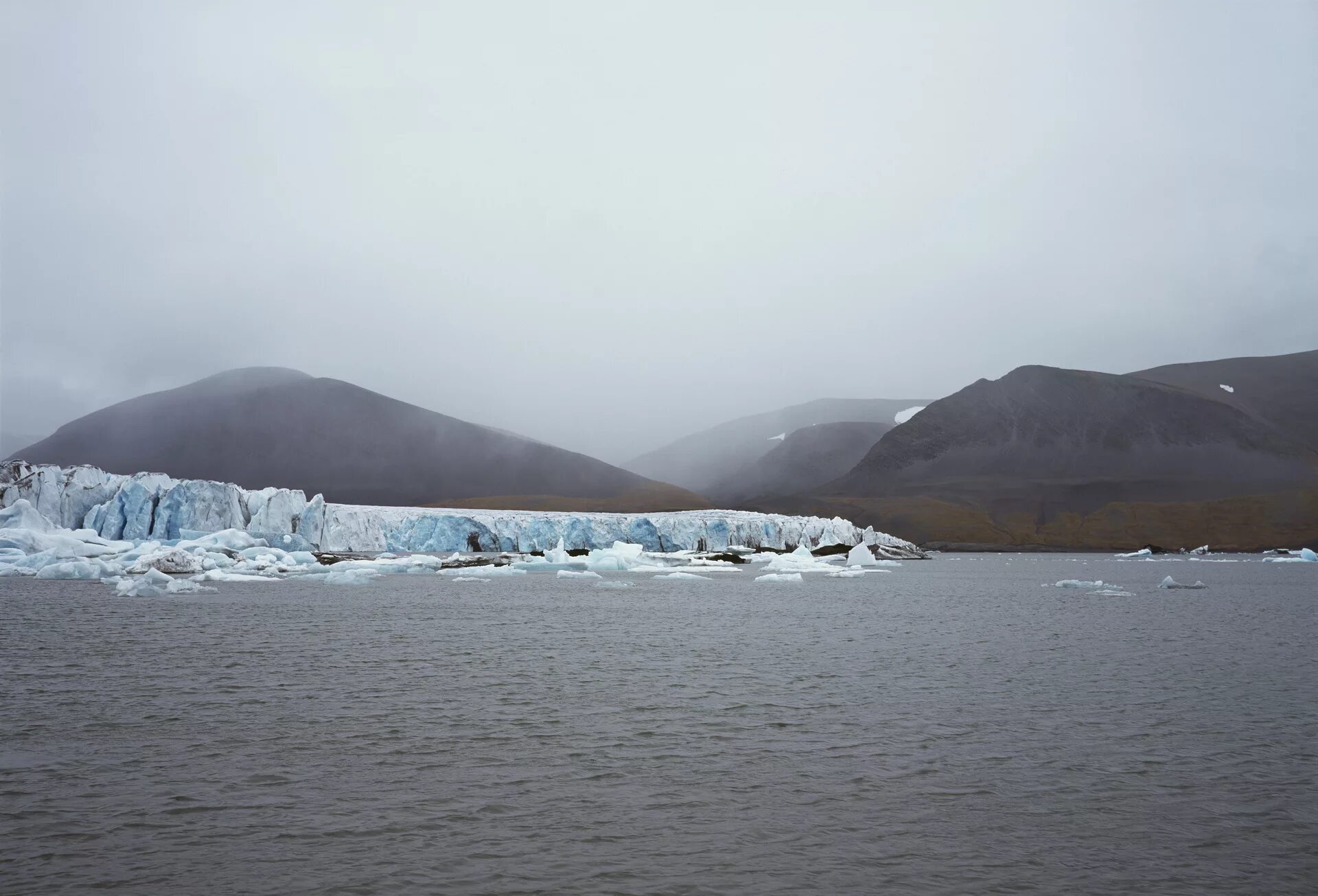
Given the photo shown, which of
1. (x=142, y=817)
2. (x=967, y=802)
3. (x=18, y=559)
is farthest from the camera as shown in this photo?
(x=18, y=559)

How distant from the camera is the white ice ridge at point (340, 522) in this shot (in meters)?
48.9

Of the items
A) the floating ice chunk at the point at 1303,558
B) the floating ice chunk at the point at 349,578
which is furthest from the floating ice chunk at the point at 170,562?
the floating ice chunk at the point at 1303,558

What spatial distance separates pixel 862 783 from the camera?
835cm

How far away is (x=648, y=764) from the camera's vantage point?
29.5ft

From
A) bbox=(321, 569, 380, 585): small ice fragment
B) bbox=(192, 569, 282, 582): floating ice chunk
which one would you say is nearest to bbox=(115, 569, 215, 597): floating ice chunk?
bbox=(192, 569, 282, 582): floating ice chunk

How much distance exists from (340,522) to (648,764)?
186ft

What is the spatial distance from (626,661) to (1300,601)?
3408 centimetres

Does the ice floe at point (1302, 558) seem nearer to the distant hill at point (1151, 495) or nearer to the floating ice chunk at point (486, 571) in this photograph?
the distant hill at point (1151, 495)

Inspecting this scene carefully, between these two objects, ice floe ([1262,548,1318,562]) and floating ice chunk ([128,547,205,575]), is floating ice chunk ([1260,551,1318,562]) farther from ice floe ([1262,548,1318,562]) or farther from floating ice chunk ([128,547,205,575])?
floating ice chunk ([128,547,205,575])

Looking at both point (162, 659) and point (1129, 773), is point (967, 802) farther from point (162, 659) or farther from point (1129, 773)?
point (162, 659)

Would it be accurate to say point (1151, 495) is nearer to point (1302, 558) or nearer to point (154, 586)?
point (1302, 558)

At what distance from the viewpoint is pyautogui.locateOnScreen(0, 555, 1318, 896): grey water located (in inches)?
247

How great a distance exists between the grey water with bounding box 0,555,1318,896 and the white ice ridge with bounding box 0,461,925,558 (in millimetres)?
33265

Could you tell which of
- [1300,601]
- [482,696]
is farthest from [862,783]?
[1300,601]
